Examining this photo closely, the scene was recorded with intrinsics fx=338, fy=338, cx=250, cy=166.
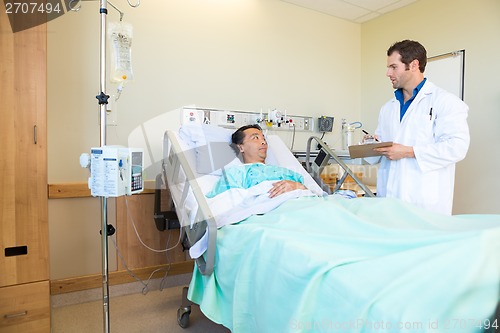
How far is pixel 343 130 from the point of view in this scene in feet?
11.7

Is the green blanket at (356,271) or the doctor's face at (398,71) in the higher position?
the doctor's face at (398,71)

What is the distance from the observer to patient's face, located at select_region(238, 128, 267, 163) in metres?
2.25

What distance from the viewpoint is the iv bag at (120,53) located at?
1518 millimetres

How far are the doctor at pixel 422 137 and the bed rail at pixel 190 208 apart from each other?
111cm

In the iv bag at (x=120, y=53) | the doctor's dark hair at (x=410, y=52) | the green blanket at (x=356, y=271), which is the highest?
the doctor's dark hair at (x=410, y=52)

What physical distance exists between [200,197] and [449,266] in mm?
955

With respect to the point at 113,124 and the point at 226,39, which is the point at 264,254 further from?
the point at 226,39

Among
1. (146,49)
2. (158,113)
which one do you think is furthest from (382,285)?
(146,49)

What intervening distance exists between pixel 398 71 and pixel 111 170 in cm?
168

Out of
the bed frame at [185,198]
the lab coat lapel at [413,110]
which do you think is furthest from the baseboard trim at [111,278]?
the lab coat lapel at [413,110]

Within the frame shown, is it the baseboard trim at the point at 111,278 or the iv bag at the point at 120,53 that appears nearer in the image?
the iv bag at the point at 120,53

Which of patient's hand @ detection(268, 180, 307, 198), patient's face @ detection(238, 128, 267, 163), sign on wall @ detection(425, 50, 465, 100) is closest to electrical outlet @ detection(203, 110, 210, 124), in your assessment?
patient's face @ detection(238, 128, 267, 163)

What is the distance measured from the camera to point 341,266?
967 millimetres

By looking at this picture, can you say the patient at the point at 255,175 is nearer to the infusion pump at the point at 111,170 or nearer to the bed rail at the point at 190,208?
the bed rail at the point at 190,208
